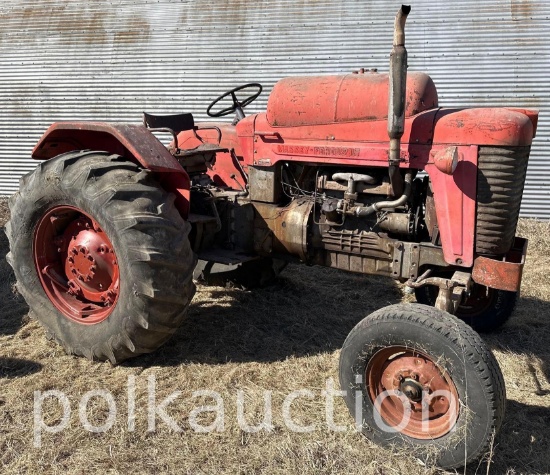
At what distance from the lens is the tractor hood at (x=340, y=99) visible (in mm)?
2994

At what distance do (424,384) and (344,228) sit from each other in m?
1.09

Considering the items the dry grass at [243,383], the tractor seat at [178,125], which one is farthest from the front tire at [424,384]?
the tractor seat at [178,125]

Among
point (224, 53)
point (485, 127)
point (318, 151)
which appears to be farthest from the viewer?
point (224, 53)

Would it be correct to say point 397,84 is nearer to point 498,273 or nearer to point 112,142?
point 498,273

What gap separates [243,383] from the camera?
3.06 m

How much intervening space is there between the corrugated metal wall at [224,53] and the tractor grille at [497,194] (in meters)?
4.33

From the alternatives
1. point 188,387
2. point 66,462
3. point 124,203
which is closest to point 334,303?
point 188,387

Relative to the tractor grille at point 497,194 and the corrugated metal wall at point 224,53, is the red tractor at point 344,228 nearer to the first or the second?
the tractor grille at point 497,194

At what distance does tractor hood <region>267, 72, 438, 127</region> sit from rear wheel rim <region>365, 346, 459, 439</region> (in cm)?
127

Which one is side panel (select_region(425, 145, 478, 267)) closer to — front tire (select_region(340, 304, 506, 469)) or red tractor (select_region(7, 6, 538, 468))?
red tractor (select_region(7, 6, 538, 468))

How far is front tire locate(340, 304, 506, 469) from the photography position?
2.32m

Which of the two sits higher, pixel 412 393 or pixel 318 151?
pixel 318 151

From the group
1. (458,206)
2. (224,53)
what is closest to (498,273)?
(458,206)

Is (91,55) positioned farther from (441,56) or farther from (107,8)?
(441,56)
